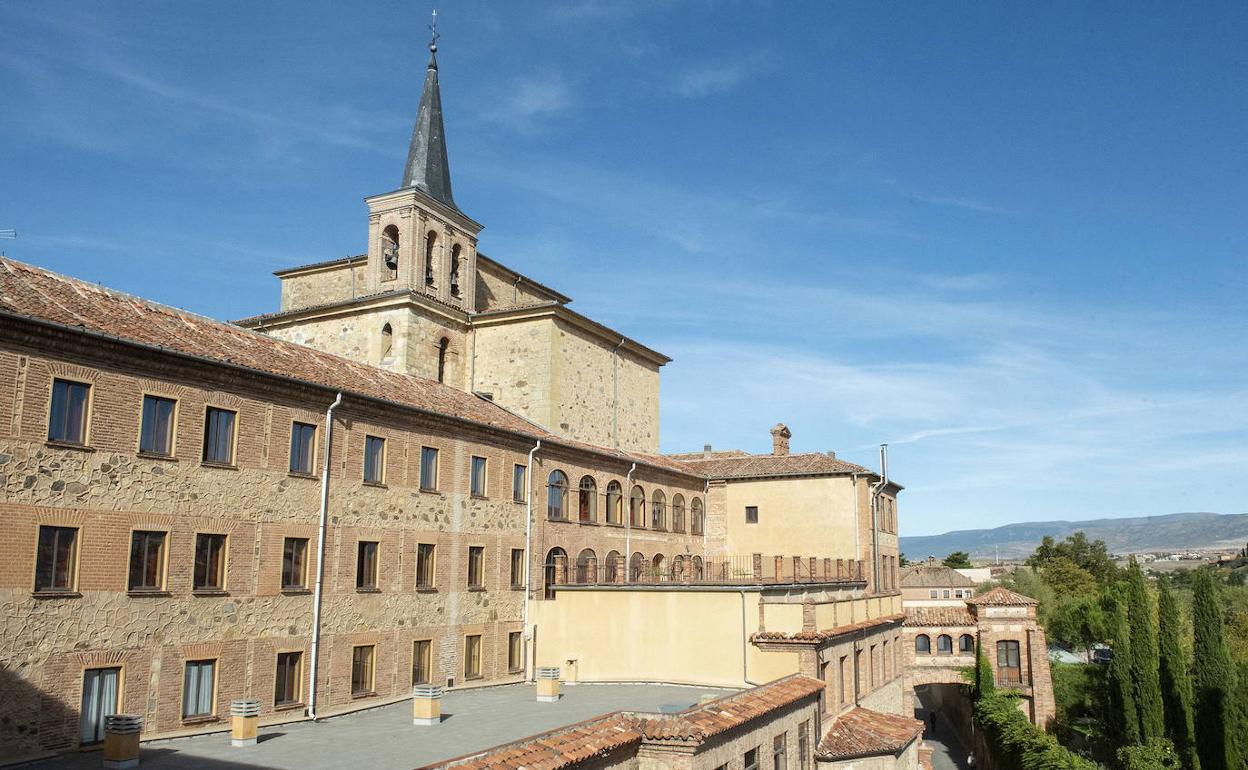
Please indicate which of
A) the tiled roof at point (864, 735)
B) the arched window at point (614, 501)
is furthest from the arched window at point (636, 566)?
the tiled roof at point (864, 735)

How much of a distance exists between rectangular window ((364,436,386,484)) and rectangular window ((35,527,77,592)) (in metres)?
7.31

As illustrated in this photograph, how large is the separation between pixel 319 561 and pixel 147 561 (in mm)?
4149

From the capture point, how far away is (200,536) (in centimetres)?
1919

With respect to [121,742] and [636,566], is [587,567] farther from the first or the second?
[121,742]

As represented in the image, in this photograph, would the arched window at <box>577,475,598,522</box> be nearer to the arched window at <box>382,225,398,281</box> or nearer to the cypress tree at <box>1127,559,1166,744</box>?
the arched window at <box>382,225,398,281</box>

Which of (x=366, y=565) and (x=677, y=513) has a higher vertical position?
(x=677, y=513)

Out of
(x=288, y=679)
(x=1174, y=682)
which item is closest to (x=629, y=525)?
(x=288, y=679)

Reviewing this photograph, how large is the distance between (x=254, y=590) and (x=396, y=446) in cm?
534

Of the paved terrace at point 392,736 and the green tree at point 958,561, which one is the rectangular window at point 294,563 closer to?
the paved terrace at point 392,736

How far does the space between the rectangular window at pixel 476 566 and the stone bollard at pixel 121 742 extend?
11.8 metres

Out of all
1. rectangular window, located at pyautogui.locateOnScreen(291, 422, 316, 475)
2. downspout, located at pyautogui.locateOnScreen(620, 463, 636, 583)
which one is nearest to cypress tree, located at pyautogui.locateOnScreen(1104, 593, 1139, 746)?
downspout, located at pyautogui.locateOnScreen(620, 463, 636, 583)

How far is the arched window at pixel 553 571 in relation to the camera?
3025cm

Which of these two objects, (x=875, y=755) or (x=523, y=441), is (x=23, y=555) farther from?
(x=875, y=755)

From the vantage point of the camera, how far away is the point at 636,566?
35.1 meters
